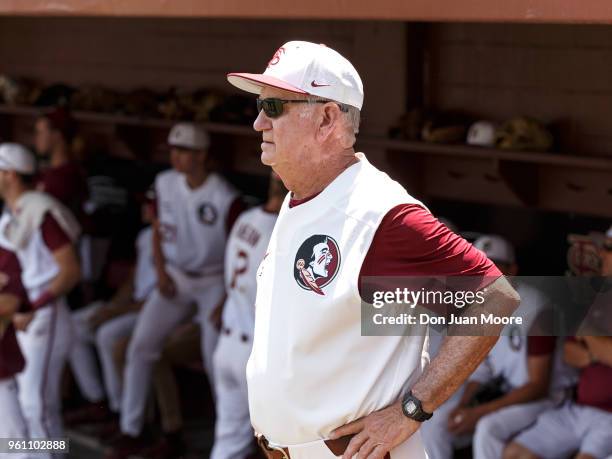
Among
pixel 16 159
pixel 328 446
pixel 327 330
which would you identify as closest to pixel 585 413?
pixel 328 446

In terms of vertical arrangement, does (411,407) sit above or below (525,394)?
above

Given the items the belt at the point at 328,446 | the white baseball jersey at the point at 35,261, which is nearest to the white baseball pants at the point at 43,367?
the white baseball jersey at the point at 35,261

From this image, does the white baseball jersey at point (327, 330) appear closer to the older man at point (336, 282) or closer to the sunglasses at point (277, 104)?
the older man at point (336, 282)

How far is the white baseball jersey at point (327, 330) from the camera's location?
93.5 inches

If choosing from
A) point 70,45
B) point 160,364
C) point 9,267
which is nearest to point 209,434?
point 160,364

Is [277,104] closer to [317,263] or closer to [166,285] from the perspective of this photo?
[317,263]

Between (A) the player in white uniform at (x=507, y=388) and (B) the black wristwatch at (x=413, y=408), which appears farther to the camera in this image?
(A) the player in white uniform at (x=507, y=388)

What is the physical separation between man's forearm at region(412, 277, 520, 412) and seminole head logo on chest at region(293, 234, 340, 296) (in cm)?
27

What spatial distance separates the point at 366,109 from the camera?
5.04 meters

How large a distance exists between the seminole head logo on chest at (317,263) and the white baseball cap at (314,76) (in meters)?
0.30

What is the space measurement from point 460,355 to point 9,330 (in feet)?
8.94

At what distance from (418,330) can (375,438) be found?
0.25m

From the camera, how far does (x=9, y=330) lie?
15.1 feet

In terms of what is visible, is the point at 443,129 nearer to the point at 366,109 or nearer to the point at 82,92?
the point at 366,109
